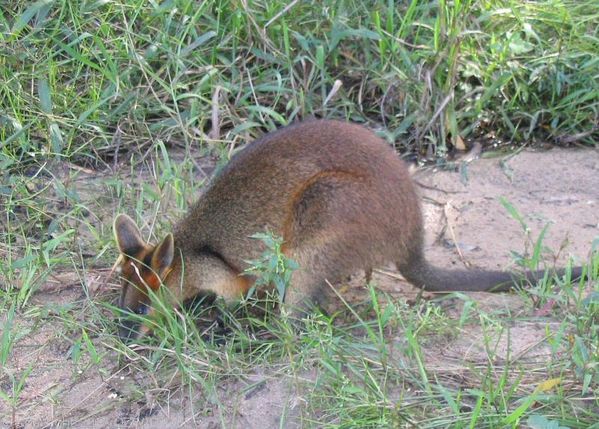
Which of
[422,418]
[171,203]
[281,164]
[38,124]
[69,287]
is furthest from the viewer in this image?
[38,124]

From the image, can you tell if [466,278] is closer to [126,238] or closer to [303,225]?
[303,225]

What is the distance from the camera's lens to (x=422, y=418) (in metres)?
3.62

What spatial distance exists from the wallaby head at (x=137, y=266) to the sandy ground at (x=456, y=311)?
0.95 feet

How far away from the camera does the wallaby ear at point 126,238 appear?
445 cm

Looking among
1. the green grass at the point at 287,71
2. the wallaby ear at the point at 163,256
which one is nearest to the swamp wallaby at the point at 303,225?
the wallaby ear at the point at 163,256

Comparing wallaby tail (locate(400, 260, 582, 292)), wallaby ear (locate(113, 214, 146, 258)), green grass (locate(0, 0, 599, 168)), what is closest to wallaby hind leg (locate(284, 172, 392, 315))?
wallaby tail (locate(400, 260, 582, 292))

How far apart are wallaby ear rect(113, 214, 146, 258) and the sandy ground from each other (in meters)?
0.48

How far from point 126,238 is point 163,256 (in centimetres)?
21

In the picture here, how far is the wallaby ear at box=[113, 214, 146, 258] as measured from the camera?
445 centimetres

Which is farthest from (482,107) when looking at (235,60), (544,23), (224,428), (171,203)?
(224,428)

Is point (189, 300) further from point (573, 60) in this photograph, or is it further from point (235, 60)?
point (573, 60)

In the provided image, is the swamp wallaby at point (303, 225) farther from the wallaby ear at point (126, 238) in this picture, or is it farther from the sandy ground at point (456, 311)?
the sandy ground at point (456, 311)

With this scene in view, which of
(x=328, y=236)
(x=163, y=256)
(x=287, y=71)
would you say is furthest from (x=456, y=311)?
(x=287, y=71)

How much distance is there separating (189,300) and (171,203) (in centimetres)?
71
